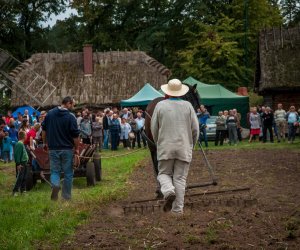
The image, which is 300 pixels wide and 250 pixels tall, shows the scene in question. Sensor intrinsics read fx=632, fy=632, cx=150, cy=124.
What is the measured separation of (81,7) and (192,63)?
1321 cm

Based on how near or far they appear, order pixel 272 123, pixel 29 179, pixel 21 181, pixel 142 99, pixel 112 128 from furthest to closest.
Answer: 1. pixel 142 99
2. pixel 272 123
3. pixel 112 128
4. pixel 29 179
5. pixel 21 181

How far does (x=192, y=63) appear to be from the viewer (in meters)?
47.2

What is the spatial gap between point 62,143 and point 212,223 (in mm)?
Answer: 4274


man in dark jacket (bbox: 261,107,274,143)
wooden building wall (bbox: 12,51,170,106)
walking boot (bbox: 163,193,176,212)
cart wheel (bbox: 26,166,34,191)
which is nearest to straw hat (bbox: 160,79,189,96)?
walking boot (bbox: 163,193,176,212)

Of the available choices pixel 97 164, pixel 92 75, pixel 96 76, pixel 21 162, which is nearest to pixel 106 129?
pixel 97 164

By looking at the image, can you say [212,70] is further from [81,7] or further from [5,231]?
[5,231]

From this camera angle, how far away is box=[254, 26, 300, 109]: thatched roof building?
34250mm

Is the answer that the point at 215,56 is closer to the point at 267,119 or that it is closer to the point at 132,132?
the point at 267,119

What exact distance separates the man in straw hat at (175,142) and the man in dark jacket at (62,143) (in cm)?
262

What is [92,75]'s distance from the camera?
45.0 meters

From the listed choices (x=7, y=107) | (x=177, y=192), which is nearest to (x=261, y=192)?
(x=177, y=192)

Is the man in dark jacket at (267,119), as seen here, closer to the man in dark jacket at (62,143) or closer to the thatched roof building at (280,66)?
the thatched roof building at (280,66)

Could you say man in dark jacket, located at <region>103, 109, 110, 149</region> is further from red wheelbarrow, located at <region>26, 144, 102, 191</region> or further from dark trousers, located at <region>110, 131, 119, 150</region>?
red wheelbarrow, located at <region>26, 144, 102, 191</region>

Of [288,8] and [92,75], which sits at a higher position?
[288,8]
